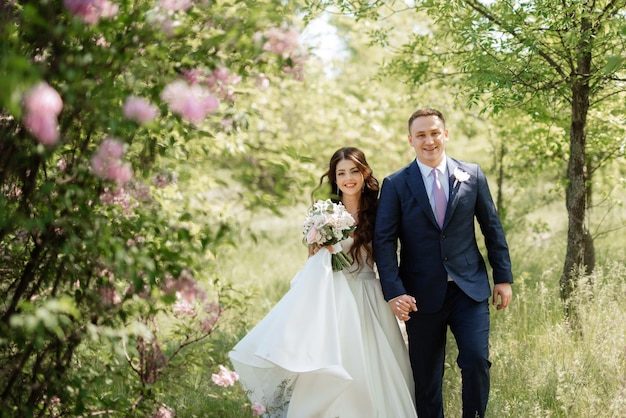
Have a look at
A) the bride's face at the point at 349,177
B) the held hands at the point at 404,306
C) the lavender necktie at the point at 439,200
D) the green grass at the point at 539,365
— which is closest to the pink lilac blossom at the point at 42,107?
the green grass at the point at 539,365

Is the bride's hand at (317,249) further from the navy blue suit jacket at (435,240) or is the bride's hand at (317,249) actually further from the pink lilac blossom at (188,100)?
the pink lilac blossom at (188,100)

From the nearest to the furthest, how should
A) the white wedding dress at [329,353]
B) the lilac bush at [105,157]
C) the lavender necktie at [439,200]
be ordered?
the lilac bush at [105,157], the lavender necktie at [439,200], the white wedding dress at [329,353]

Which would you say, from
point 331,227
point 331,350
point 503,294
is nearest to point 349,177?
point 331,227

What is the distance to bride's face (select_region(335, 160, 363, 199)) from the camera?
5.11m

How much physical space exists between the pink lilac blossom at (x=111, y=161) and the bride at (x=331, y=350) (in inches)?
77.8

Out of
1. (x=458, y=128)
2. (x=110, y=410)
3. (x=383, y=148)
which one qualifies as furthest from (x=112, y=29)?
(x=383, y=148)

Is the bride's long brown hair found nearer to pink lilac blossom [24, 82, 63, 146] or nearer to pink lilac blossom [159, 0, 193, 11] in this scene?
pink lilac blossom [159, 0, 193, 11]

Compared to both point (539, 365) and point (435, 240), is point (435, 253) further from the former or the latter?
point (539, 365)

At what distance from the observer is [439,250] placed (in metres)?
4.35

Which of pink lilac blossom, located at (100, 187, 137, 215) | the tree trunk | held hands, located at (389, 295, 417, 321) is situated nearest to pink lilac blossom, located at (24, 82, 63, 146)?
pink lilac blossom, located at (100, 187, 137, 215)

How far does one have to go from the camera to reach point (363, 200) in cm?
522

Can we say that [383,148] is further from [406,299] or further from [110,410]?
[110,410]

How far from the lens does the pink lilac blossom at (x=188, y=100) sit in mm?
2363

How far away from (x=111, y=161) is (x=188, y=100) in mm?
431
